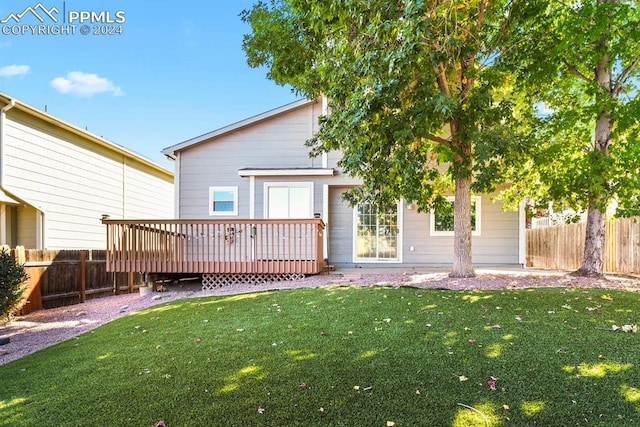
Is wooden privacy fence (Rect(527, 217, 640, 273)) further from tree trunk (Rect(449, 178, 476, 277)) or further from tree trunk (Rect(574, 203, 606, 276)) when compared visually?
tree trunk (Rect(449, 178, 476, 277))

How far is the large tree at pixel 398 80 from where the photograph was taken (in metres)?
4.77

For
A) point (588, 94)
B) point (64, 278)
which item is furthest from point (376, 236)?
point (64, 278)

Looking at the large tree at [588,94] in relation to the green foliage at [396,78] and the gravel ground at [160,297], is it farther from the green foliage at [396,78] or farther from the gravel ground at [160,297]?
the gravel ground at [160,297]

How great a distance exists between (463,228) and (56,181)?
11.7 m

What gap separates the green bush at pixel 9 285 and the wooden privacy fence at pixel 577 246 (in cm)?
1260

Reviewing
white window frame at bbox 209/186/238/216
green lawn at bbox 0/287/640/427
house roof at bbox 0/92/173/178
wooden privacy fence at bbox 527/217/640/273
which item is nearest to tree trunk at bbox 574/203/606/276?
wooden privacy fence at bbox 527/217/640/273

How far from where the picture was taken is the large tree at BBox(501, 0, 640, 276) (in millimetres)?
6594

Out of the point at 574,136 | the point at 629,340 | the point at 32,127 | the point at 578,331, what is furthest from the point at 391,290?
the point at 32,127

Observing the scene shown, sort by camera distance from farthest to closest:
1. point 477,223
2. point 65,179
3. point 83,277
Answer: point 65,179 → point 477,223 → point 83,277

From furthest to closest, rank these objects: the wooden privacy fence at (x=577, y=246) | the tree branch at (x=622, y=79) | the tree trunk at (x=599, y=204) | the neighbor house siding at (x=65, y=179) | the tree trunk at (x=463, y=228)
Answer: the neighbor house siding at (x=65, y=179)
the wooden privacy fence at (x=577, y=246)
the tree branch at (x=622, y=79)
the tree trunk at (x=599, y=204)
the tree trunk at (x=463, y=228)

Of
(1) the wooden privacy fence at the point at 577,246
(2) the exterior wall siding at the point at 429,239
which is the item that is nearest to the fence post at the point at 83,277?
(2) the exterior wall siding at the point at 429,239

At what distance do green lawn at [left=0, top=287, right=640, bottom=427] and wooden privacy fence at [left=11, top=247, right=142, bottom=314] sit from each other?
3.99m

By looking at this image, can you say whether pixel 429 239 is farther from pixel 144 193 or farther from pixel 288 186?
Result: pixel 144 193

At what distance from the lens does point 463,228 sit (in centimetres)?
723
